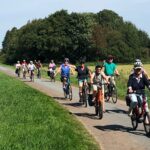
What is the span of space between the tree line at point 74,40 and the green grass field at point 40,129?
276ft

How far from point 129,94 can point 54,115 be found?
16.5 ft

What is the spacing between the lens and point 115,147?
42.8 feet

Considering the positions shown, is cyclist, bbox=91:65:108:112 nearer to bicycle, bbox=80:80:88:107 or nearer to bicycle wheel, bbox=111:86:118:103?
bicycle, bbox=80:80:88:107

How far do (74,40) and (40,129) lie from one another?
93256 millimetres

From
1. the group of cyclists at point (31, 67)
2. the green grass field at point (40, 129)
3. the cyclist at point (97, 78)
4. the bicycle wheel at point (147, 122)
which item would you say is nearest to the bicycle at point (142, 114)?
the bicycle wheel at point (147, 122)

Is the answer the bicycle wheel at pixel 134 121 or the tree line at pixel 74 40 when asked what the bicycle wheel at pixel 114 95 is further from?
the tree line at pixel 74 40

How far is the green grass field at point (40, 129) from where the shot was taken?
1315cm

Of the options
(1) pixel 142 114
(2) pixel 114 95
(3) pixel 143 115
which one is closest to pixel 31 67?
(2) pixel 114 95

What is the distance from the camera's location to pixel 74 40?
108625 mm

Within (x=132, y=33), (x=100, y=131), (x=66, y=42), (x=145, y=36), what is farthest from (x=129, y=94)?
(x=145, y=36)

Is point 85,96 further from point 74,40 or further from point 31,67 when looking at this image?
point 74,40

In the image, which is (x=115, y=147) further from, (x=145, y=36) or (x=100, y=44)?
(x=145, y=36)

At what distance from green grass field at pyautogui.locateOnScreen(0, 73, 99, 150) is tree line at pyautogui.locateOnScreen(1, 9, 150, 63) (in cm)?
8426

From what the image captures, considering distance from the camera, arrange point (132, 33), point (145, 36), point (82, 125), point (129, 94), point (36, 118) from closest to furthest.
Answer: point (129, 94) → point (82, 125) → point (36, 118) → point (132, 33) → point (145, 36)
